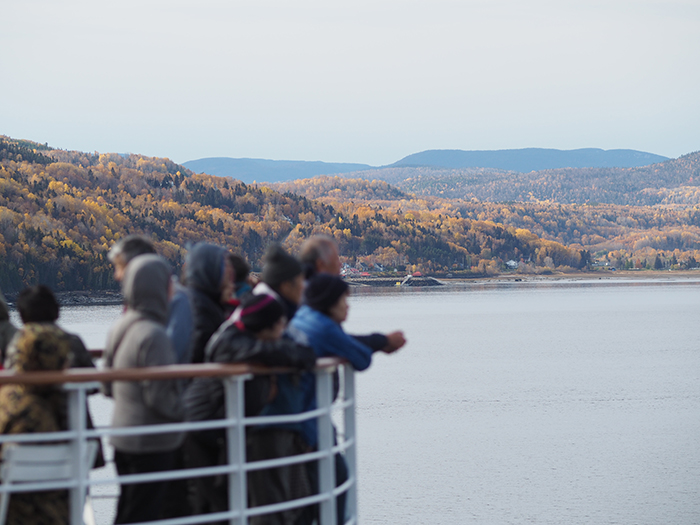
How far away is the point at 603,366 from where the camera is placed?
1409 inches

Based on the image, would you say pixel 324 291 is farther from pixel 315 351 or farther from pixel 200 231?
pixel 200 231

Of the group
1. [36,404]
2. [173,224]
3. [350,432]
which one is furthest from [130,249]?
[173,224]

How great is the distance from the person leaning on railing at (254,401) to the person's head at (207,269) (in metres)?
0.41

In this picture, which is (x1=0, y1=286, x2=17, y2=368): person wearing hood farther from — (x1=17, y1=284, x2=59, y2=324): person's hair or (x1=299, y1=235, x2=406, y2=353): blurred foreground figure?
(x1=299, y1=235, x2=406, y2=353): blurred foreground figure

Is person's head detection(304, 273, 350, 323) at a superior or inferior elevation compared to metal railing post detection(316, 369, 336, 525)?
superior

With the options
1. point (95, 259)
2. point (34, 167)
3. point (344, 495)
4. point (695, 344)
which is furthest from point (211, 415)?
point (34, 167)

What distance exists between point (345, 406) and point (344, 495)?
543 mm

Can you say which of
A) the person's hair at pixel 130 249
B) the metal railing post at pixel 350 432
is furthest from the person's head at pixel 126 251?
the metal railing post at pixel 350 432

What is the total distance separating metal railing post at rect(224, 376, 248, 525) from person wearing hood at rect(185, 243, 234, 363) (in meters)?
0.62

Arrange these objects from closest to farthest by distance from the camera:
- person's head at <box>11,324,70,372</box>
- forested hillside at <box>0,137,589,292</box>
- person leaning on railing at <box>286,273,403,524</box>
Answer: person's head at <box>11,324,70,372</box> → person leaning on railing at <box>286,273,403,524</box> → forested hillside at <box>0,137,589,292</box>

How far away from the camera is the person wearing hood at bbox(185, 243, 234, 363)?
425cm

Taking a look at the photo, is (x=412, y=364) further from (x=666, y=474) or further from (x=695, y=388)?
(x=666, y=474)

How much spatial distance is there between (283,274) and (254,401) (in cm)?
65

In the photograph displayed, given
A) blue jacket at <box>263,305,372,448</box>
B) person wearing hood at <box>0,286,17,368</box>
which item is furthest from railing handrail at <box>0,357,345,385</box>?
person wearing hood at <box>0,286,17,368</box>
